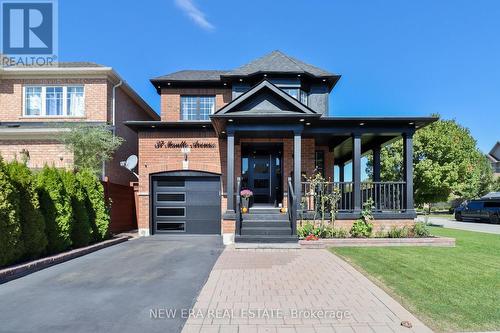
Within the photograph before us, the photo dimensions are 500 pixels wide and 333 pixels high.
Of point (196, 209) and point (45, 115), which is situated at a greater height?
point (45, 115)

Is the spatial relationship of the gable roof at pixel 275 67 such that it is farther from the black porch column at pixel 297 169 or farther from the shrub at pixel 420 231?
the shrub at pixel 420 231

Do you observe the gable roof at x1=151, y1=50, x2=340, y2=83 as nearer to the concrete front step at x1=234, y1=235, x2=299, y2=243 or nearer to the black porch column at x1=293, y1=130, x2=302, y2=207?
the black porch column at x1=293, y1=130, x2=302, y2=207

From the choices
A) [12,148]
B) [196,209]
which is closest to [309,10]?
[196,209]

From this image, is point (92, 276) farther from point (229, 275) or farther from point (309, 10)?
point (309, 10)

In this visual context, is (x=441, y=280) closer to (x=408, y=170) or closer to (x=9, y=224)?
(x=408, y=170)

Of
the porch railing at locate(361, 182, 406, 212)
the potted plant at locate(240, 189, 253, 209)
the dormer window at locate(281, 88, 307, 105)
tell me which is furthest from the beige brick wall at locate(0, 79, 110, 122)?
the porch railing at locate(361, 182, 406, 212)

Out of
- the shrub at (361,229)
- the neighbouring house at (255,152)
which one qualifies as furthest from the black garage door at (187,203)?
the shrub at (361,229)

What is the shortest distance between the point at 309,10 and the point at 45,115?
43.1 feet

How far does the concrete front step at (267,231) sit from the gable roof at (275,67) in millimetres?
7117

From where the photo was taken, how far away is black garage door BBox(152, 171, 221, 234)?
12492 millimetres

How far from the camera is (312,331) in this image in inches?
145

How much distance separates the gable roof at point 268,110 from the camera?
1023 centimetres

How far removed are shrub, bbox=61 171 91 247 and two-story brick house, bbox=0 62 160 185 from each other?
5.33 metres

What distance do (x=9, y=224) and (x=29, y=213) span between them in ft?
2.24
